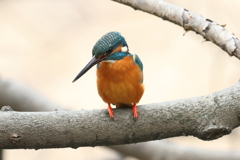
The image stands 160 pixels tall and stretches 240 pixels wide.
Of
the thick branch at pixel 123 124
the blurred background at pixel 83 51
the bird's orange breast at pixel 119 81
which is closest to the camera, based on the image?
the thick branch at pixel 123 124

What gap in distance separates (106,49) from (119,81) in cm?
24

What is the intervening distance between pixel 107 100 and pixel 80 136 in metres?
0.42

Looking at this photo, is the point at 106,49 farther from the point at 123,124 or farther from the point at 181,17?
the point at 181,17

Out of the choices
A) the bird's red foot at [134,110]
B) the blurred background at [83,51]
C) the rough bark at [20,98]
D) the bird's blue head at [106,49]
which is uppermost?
the bird's blue head at [106,49]

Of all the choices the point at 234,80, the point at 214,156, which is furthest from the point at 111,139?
the point at 234,80

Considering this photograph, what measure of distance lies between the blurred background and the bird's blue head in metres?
2.98

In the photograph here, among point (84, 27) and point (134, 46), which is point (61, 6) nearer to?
point (84, 27)

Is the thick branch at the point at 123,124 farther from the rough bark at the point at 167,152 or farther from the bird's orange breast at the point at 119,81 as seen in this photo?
the rough bark at the point at 167,152

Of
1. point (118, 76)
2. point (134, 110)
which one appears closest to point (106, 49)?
point (118, 76)

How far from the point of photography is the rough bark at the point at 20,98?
358 centimetres

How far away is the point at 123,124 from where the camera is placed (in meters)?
2.16

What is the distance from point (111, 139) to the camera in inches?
82.4

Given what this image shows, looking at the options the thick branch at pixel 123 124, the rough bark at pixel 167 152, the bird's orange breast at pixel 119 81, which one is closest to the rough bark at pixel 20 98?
the rough bark at pixel 167 152

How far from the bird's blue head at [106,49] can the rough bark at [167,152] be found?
4.96 ft
